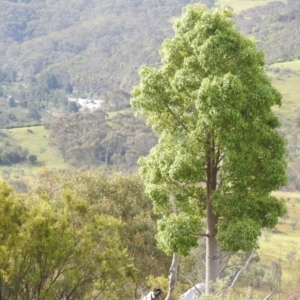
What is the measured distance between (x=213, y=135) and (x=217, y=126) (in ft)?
1.17

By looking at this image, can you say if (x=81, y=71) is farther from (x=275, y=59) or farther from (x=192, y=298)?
(x=192, y=298)

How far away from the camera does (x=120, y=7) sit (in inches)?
6781

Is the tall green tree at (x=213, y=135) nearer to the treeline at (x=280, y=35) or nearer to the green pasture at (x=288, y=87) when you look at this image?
the green pasture at (x=288, y=87)

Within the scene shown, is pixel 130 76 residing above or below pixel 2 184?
below

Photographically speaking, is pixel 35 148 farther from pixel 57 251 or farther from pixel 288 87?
pixel 57 251

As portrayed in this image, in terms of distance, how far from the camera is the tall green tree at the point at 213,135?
922 centimetres

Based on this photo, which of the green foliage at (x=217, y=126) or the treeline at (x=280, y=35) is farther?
the treeline at (x=280, y=35)

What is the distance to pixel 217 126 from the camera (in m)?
9.32

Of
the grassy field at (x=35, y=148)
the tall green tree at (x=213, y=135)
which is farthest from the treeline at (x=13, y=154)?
the tall green tree at (x=213, y=135)

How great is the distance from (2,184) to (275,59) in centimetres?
9838

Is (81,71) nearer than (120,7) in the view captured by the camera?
Yes

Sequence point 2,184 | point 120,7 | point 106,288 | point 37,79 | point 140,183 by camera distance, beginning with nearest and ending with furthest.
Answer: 1. point 2,184
2. point 106,288
3. point 140,183
4. point 37,79
5. point 120,7

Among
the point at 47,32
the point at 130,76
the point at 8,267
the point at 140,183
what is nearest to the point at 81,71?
the point at 130,76

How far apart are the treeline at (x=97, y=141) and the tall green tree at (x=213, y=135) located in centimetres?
4642
